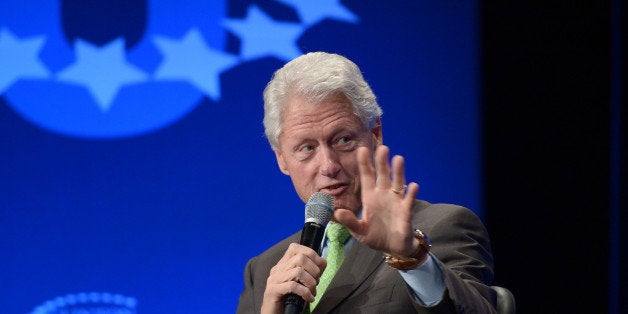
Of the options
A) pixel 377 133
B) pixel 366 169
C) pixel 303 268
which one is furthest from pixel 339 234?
pixel 366 169

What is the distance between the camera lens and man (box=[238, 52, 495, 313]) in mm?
1604

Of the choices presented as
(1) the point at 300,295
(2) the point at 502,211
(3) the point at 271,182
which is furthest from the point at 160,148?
(1) the point at 300,295

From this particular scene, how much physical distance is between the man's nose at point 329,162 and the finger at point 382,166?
0.48 metres

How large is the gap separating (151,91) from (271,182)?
58cm

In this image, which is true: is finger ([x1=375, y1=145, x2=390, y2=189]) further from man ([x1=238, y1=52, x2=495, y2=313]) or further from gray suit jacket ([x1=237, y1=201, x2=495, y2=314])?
gray suit jacket ([x1=237, y1=201, x2=495, y2=314])

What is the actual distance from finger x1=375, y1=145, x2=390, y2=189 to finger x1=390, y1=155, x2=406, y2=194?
0.05ft

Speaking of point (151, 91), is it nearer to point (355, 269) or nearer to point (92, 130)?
point (92, 130)

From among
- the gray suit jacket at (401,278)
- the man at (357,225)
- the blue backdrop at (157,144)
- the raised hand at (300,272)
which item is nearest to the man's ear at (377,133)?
the man at (357,225)

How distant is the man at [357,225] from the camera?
1.60 metres

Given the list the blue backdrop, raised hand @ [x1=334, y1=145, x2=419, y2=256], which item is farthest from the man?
the blue backdrop

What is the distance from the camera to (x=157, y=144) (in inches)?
131

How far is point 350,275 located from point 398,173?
494mm

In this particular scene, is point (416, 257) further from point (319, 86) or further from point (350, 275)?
point (319, 86)

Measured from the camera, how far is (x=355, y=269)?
201 cm
